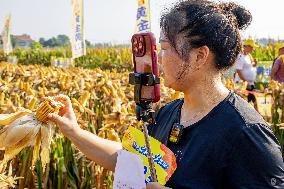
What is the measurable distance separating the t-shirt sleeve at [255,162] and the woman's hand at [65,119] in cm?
82

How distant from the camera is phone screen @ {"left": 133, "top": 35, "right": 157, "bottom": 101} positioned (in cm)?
159

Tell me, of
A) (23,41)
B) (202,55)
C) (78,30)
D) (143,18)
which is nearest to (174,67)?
(202,55)

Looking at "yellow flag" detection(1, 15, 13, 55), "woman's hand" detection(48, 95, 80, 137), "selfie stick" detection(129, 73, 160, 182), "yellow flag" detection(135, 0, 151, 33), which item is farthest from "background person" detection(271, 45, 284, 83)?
"yellow flag" detection(1, 15, 13, 55)

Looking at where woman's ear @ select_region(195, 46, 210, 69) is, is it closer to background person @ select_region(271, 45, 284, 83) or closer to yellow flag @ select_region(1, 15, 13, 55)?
background person @ select_region(271, 45, 284, 83)

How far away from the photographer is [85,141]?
2.20 metres

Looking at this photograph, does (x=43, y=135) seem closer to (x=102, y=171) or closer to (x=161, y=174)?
(x=161, y=174)

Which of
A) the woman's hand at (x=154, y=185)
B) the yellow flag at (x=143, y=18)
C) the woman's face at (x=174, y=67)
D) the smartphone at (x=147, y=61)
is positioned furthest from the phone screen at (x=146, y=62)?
the yellow flag at (x=143, y=18)

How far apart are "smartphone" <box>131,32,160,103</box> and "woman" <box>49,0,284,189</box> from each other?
5.5 inches

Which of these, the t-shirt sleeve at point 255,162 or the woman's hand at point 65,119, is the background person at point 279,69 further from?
the t-shirt sleeve at point 255,162

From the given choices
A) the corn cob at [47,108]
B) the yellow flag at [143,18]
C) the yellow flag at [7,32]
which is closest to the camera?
the corn cob at [47,108]

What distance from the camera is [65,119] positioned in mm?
2172

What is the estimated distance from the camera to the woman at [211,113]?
62.4 inches

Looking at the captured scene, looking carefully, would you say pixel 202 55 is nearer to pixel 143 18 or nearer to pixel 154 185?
pixel 154 185

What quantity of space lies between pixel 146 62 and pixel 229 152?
1.28 ft
